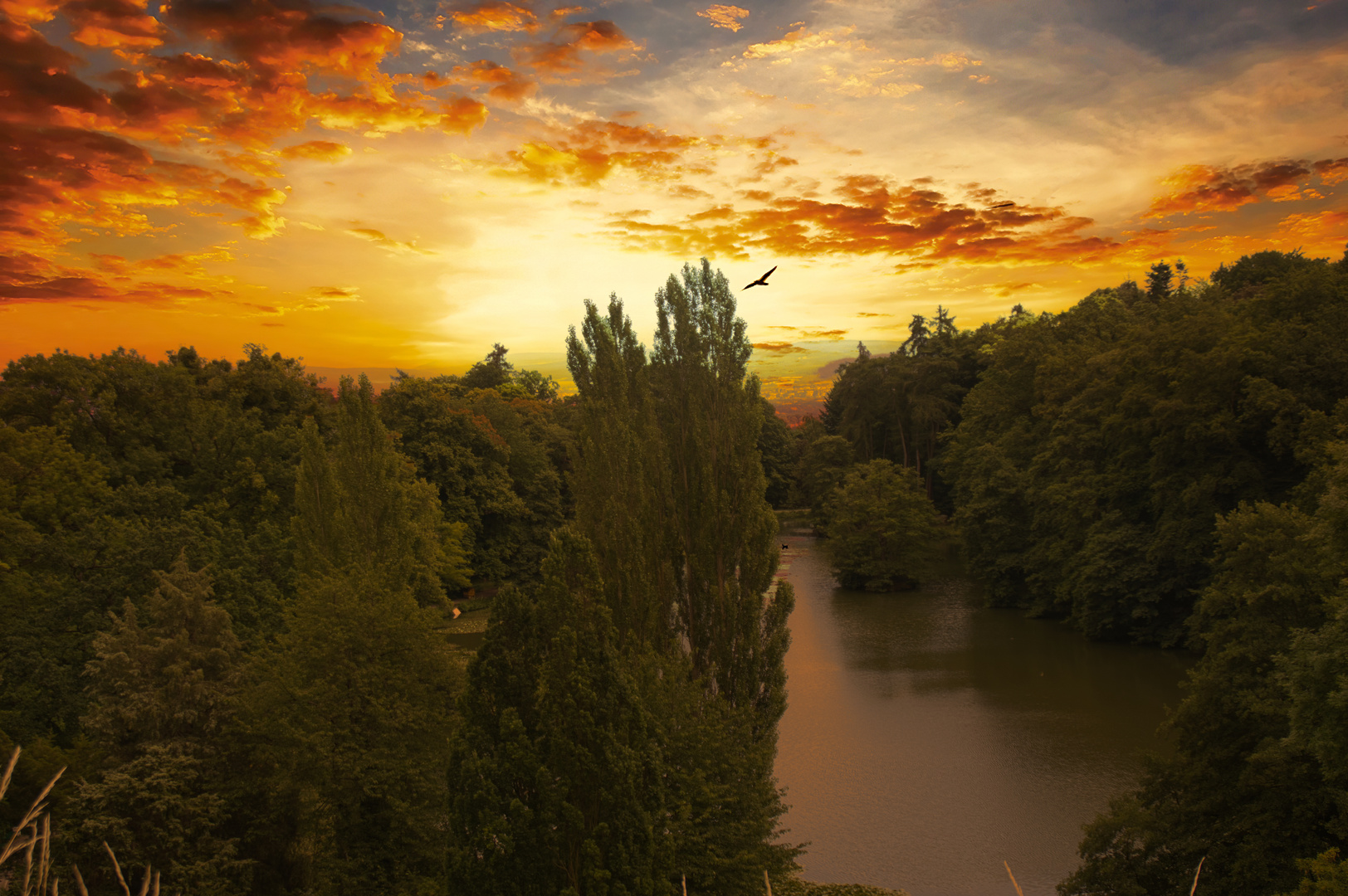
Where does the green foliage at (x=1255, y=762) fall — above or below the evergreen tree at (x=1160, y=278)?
below

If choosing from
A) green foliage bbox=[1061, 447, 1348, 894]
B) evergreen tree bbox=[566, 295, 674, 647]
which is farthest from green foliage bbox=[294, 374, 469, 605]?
green foliage bbox=[1061, 447, 1348, 894]

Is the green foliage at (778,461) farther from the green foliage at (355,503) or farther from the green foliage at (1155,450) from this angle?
the green foliage at (355,503)

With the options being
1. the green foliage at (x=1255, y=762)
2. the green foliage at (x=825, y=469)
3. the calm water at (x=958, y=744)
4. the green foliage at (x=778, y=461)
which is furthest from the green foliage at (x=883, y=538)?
the green foliage at (x=778, y=461)

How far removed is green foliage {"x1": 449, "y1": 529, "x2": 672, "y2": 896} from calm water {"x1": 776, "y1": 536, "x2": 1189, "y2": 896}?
8633 mm

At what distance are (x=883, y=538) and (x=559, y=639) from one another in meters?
36.8

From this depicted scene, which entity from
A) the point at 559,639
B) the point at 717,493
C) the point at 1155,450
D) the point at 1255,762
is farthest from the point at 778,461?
the point at 559,639

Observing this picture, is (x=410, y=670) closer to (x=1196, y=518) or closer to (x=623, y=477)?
(x=623, y=477)

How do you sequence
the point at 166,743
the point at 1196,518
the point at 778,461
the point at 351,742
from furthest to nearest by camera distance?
the point at 778,461 → the point at 1196,518 → the point at 166,743 → the point at 351,742

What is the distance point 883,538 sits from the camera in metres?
44.8

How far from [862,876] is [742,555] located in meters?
7.05

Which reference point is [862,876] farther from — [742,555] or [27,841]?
[27,841]

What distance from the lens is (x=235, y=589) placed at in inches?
780

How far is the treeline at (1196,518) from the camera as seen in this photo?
12867 mm

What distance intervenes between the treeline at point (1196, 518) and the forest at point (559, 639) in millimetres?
99
